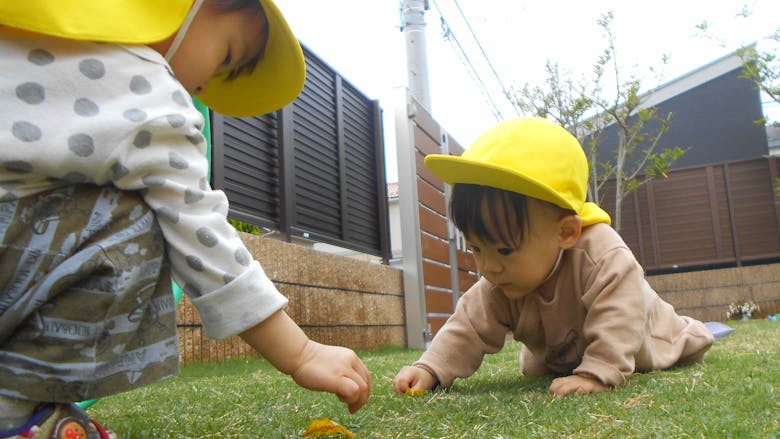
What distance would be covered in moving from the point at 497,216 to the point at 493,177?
11 centimetres

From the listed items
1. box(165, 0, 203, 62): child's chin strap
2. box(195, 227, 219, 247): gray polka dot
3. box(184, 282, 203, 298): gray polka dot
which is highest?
box(165, 0, 203, 62): child's chin strap

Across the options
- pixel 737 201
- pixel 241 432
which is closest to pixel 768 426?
pixel 241 432

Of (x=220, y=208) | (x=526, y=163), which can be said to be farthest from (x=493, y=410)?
(x=220, y=208)

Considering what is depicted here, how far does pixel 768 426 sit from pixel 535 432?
36 cm

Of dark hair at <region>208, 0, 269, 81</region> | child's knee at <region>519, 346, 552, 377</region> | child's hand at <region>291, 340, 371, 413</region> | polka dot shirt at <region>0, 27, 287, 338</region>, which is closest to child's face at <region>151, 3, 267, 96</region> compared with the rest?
dark hair at <region>208, 0, 269, 81</region>

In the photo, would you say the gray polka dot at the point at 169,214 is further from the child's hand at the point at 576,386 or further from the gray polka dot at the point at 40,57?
the child's hand at the point at 576,386

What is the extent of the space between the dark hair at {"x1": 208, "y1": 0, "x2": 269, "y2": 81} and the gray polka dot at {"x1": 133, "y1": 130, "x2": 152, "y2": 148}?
1.01 feet

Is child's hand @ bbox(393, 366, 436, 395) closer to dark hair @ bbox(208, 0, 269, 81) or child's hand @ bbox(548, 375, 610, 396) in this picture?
child's hand @ bbox(548, 375, 610, 396)

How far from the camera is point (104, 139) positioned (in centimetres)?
87

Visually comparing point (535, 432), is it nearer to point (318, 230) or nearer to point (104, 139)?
point (104, 139)

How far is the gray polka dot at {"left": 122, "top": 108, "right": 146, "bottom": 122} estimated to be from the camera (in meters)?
0.89

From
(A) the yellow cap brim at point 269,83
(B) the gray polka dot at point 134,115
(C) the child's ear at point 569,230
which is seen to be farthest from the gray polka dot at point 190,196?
(C) the child's ear at point 569,230

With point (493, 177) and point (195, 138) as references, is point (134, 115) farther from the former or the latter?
point (493, 177)

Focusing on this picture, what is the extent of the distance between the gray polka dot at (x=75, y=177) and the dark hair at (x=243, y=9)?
0.37 metres
